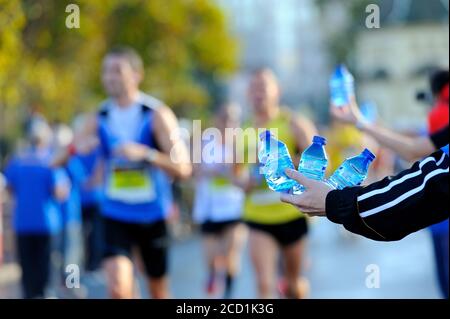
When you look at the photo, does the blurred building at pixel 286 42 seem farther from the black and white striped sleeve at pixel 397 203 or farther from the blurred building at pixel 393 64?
the black and white striped sleeve at pixel 397 203

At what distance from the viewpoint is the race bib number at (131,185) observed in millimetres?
6652

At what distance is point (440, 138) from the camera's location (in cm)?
527

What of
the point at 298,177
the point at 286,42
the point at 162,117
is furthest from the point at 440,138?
the point at 286,42

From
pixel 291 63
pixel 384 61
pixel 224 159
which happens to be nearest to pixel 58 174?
pixel 224 159

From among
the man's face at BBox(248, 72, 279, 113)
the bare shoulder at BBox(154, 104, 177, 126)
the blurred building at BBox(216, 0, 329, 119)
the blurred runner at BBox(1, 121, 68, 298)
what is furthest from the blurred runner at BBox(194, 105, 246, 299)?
the blurred building at BBox(216, 0, 329, 119)

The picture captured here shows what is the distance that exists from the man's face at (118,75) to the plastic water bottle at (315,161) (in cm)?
353

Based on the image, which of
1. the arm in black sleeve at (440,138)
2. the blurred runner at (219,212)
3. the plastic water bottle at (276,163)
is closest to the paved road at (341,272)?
the blurred runner at (219,212)

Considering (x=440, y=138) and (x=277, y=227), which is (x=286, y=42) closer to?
(x=277, y=227)

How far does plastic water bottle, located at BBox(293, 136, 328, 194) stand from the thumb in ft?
0.11

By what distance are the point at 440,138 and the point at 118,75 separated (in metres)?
2.50

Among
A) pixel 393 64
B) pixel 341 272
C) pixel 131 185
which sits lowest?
pixel 341 272
